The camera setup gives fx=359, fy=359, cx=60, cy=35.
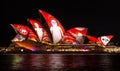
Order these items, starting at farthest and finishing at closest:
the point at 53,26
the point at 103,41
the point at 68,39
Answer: the point at 103,41 → the point at 68,39 → the point at 53,26

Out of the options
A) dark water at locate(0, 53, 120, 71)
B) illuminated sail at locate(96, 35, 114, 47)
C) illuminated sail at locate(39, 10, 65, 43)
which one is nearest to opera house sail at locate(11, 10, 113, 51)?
illuminated sail at locate(39, 10, 65, 43)

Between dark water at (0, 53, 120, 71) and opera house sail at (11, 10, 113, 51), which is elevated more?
opera house sail at (11, 10, 113, 51)

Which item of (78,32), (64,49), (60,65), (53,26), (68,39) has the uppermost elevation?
(53,26)

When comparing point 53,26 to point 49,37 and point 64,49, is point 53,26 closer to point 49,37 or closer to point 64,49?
point 49,37

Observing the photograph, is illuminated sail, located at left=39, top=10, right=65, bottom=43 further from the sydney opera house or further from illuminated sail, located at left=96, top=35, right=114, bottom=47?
illuminated sail, located at left=96, top=35, right=114, bottom=47

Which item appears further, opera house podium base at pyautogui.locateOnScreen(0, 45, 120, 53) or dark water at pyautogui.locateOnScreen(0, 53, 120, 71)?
opera house podium base at pyautogui.locateOnScreen(0, 45, 120, 53)

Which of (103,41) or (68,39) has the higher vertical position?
(68,39)

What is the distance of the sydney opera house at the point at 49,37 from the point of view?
369 ft

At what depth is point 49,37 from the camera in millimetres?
116875

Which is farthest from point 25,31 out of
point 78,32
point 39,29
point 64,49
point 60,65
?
point 60,65

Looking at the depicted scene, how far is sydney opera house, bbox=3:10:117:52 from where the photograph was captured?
11256 cm

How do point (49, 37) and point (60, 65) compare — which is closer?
point (60, 65)

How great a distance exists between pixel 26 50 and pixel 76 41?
61.9 ft

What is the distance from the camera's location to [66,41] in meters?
129
